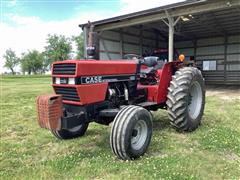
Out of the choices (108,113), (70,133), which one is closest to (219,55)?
(70,133)

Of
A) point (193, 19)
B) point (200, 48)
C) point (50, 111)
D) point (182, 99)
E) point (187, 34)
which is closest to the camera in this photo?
point (50, 111)

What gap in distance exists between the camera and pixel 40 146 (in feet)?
15.3

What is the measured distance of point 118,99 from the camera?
14.9 feet

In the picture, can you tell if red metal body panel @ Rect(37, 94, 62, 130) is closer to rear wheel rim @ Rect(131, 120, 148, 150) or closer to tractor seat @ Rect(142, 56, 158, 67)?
rear wheel rim @ Rect(131, 120, 148, 150)

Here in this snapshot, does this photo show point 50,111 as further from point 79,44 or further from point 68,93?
point 79,44

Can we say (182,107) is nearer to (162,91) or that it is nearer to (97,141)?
(162,91)

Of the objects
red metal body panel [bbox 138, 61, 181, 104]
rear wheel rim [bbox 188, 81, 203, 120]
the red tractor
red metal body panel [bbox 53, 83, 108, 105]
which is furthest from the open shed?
red metal body panel [bbox 53, 83, 108, 105]

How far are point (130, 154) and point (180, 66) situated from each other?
2581 millimetres

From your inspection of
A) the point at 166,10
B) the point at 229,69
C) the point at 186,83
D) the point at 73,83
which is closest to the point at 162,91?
the point at 186,83

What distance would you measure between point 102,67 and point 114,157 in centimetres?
128

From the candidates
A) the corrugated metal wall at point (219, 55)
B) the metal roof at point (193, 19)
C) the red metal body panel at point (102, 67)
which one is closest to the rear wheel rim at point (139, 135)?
the red metal body panel at point (102, 67)

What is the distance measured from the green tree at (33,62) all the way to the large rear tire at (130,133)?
266 feet

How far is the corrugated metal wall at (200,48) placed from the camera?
51.9ft

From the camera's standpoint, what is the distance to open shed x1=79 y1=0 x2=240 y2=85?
1171 centimetres
